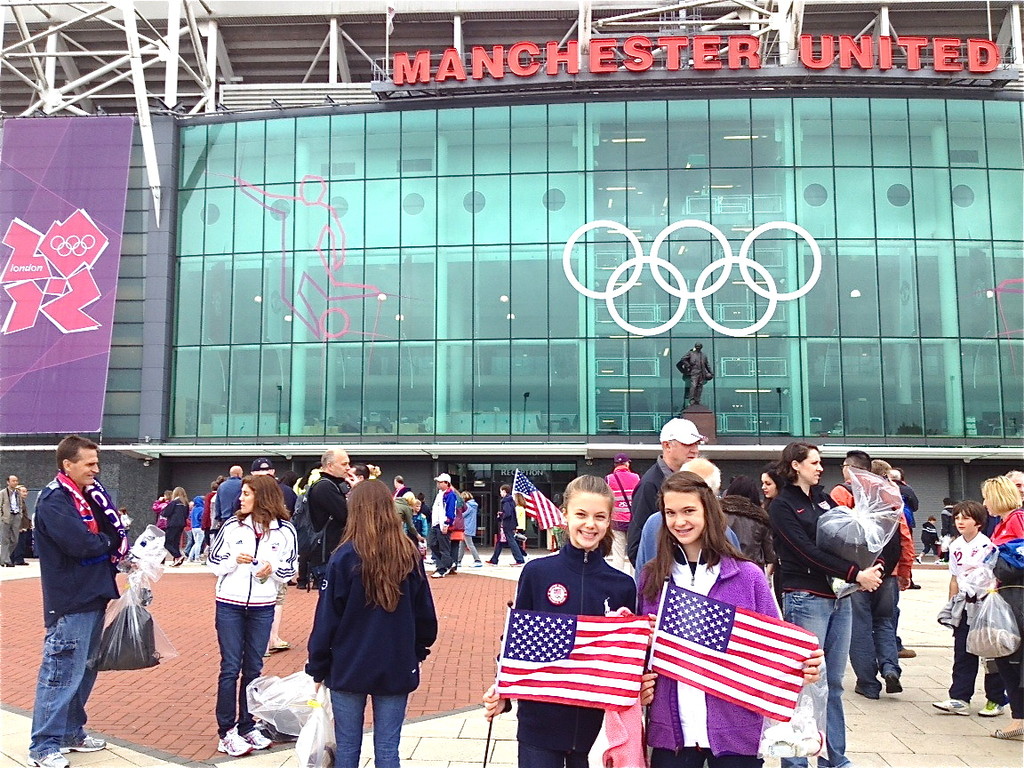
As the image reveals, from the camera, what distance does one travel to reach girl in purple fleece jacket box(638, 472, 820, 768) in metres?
3.44

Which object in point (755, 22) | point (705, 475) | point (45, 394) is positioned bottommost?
point (705, 475)

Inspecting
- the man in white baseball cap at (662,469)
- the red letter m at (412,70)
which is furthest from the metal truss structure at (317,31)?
the man in white baseball cap at (662,469)

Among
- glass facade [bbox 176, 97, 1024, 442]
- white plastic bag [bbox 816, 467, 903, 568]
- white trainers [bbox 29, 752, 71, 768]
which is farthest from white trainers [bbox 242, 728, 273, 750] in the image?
glass facade [bbox 176, 97, 1024, 442]

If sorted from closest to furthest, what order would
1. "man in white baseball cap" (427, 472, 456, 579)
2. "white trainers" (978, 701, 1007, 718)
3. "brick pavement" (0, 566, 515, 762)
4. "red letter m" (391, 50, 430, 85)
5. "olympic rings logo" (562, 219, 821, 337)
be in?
"brick pavement" (0, 566, 515, 762) < "white trainers" (978, 701, 1007, 718) < "man in white baseball cap" (427, 472, 456, 579) < "olympic rings logo" (562, 219, 821, 337) < "red letter m" (391, 50, 430, 85)

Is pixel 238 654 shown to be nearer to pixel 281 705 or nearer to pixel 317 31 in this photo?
pixel 281 705

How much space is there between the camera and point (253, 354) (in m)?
31.4

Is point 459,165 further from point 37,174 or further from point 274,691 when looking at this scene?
point 274,691

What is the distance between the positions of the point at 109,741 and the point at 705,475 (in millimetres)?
4458

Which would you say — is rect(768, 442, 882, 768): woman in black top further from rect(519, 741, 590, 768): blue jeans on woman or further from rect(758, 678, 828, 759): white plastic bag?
rect(519, 741, 590, 768): blue jeans on woman

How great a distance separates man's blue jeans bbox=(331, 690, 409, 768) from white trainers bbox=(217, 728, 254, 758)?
A: 5.44ft

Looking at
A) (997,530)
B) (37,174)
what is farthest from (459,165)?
(997,530)

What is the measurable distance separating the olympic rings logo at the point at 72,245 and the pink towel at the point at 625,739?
3287cm

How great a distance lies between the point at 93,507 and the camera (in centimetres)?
570

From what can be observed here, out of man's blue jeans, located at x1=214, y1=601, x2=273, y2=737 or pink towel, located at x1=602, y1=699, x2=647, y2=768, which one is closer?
pink towel, located at x1=602, y1=699, x2=647, y2=768
